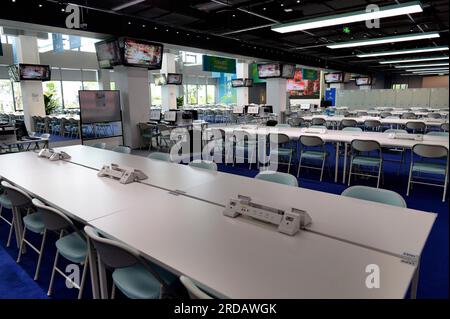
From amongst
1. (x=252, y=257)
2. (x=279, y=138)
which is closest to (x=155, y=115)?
(x=279, y=138)

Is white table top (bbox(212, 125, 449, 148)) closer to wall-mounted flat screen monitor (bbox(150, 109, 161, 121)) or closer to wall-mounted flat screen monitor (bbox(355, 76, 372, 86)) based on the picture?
wall-mounted flat screen monitor (bbox(150, 109, 161, 121))

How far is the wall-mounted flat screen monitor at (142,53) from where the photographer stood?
746 centimetres

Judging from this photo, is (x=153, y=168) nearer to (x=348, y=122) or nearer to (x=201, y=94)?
(x=348, y=122)

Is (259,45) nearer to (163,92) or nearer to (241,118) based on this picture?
(241,118)

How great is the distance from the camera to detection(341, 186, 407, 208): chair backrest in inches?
92.0

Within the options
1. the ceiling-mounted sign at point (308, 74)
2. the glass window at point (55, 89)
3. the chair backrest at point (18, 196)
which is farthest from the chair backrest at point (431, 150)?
the glass window at point (55, 89)

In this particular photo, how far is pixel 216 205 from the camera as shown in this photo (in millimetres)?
2359

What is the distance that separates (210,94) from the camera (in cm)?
2498

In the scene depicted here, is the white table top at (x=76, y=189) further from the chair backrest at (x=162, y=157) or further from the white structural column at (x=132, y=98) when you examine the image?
the white structural column at (x=132, y=98)

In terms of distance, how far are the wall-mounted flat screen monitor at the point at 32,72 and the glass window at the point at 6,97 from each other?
566 centimetres

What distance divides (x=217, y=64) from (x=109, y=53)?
5.21 meters

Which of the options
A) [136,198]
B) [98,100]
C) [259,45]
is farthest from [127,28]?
[136,198]

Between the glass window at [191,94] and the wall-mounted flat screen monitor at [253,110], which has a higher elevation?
the glass window at [191,94]
